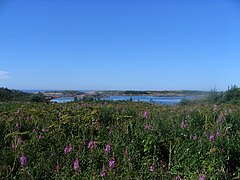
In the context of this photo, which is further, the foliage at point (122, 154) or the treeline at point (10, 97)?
the treeline at point (10, 97)

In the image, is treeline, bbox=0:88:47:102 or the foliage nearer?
the foliage

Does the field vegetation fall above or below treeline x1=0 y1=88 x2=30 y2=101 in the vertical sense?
below

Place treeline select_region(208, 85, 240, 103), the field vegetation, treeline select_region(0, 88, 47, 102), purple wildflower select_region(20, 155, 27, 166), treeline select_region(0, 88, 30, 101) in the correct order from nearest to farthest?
the field vegetation, purple wildflower select_region(20, 155, 27, 166), treeline select_region(0, 88, 47, 102), treeline select_region(208, 85, 240, 103), treeline select_region(0, 88, 30, 101)

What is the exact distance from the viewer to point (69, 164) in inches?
158

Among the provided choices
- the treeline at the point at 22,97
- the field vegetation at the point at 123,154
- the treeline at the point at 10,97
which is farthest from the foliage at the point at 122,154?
the treeline at the point at 10,97

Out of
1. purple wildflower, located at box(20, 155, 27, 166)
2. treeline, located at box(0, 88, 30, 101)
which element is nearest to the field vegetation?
purple wildflower, located at box(20, 155, 27, 166)

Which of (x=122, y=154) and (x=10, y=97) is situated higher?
(x=10, y=97)

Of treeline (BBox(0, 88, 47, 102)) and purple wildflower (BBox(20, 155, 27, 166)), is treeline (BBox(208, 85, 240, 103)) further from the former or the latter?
purple wildflower (BBox(20, 155, 27, 166))

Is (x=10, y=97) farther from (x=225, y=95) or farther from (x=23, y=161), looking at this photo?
(x=23, y=161)

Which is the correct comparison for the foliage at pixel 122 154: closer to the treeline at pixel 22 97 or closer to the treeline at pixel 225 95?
the treeline at pixel 22 97

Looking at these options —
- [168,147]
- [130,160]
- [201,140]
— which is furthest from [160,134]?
[130,160]

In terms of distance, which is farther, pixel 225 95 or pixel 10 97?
pixel 10 97

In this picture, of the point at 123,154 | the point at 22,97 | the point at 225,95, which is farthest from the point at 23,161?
the point at 22,97

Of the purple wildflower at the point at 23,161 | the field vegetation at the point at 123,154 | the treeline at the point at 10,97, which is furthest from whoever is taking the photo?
the treeline at the point at 10,97
